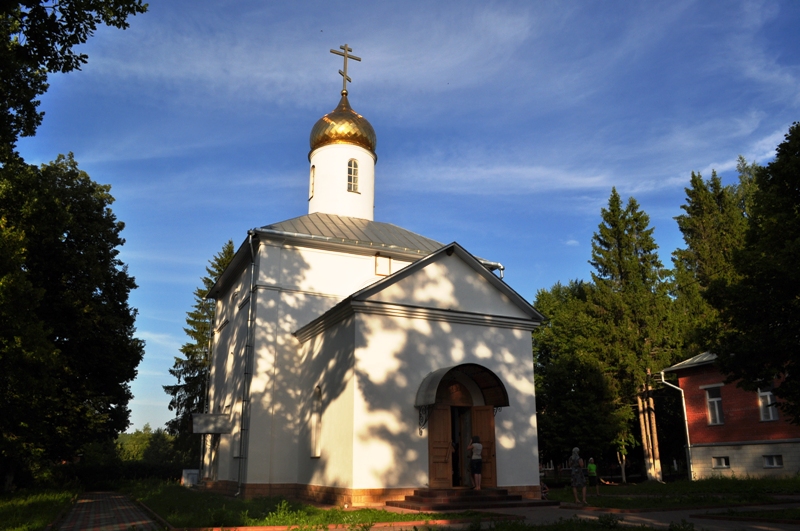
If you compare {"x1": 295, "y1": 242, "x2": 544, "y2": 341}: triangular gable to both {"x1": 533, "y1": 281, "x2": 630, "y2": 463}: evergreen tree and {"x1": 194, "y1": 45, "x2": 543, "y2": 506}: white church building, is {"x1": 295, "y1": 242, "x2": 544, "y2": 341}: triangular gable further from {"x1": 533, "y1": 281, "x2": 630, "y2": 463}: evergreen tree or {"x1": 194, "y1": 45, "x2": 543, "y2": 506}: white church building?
{"x1": 533, "y1": 281, "x2": 630, "y2": 463}: evergreen tree

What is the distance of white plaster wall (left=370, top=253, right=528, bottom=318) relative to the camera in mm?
15727

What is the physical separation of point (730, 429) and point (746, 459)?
1.20 metres

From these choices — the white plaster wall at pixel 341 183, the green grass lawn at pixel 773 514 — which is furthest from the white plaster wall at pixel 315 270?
the green grass lawn at pixel 773 514

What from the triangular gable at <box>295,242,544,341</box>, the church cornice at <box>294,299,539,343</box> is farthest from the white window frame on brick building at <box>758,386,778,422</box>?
the church cornice at <box>294,299,539,343</box>

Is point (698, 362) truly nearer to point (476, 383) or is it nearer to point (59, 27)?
point (476, 383)

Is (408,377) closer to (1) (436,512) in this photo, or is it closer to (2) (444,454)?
(2) (444,454)

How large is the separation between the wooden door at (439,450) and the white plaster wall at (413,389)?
183mm

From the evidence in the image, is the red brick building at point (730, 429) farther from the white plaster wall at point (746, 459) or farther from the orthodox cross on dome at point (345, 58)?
the orthodox cross on dome at point (345, 58)

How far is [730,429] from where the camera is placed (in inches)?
912

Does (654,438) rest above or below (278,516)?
above

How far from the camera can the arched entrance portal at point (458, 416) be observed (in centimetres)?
1443

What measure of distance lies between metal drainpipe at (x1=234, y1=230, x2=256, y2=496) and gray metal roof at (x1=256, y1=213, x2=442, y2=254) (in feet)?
4.42

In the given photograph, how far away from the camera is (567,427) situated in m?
29.2

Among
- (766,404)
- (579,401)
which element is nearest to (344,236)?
(579,401)
